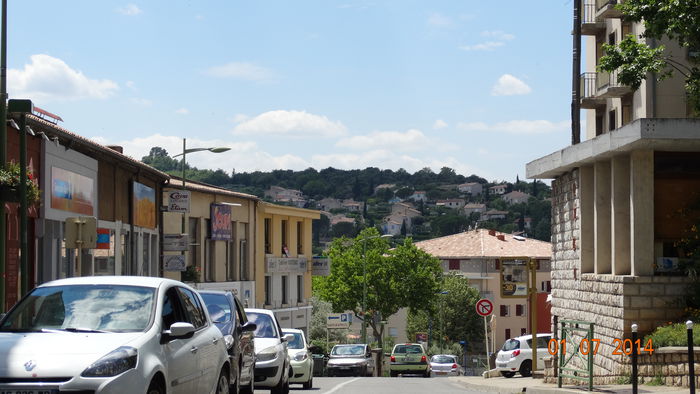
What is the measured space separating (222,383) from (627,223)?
13.0 m

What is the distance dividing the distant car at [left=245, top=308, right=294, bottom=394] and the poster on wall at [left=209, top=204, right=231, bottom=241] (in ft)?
123

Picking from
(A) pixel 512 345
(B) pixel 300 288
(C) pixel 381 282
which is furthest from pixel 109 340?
(C) pixel 381 282

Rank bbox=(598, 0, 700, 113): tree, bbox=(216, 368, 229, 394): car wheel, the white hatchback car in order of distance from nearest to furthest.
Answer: the white hatchback car
bbox=(216, 368, 229, 394): car wheel
bbox=(598, 0, 700, 113): tree

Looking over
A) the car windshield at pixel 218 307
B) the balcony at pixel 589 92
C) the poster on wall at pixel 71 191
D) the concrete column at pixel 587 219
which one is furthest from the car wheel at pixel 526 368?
the car windshield at pixel 218 307

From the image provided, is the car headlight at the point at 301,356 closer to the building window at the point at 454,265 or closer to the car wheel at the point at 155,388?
the car wheel at the point at 155,388

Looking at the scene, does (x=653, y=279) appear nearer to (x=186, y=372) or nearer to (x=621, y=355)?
(x=621, y=355)

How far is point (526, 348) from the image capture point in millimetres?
36531

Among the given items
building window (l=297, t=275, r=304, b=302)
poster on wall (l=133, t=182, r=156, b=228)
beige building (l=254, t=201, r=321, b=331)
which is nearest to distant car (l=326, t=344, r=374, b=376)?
poster on wall (l=133, t=182, r=156, b=228)

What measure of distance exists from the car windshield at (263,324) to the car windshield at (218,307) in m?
3.37

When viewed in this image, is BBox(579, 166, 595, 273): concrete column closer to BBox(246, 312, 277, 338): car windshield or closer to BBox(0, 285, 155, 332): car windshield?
BBox(246, 312, 277, 338): car windshield

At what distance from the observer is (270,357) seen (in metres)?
18.8

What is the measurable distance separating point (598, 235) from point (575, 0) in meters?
13.9

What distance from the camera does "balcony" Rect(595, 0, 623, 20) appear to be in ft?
121

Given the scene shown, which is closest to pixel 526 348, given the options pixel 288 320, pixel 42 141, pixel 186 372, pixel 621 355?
pixel 621 355
